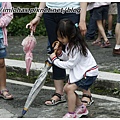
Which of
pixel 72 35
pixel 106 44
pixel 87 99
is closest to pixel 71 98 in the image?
pixel 87 99

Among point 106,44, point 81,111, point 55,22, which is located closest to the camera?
point 81,111

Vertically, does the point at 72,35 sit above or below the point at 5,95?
above

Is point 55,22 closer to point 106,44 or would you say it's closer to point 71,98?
point 71,98

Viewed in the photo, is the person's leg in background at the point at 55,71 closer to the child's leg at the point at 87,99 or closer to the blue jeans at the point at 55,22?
the blue jeans at the point at 55,22

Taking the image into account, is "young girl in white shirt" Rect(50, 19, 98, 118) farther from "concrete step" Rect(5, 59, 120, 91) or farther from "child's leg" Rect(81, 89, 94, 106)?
"concrete step" Rect(5, 59, 120, 91)

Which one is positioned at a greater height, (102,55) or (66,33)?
(66,33)

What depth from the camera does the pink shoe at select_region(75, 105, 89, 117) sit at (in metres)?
5.02

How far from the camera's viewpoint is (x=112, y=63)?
7.64m

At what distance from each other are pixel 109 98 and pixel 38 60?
2745 mm

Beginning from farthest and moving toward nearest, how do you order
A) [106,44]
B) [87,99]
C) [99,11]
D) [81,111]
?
[99,11]
[106,44]
[87,99]
[81,111]

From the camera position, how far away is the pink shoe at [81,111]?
5.02m

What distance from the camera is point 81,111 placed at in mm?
5035

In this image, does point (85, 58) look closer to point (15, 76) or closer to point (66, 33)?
point (66, 33)

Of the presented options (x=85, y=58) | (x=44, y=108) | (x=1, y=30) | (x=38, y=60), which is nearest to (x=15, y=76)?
(x=38, y=60)
